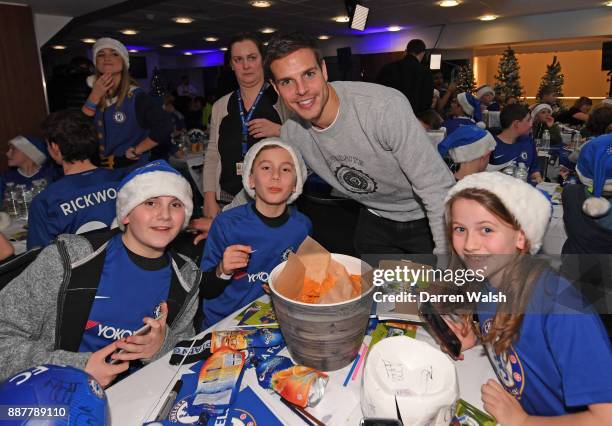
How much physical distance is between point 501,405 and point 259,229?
1.18 metres

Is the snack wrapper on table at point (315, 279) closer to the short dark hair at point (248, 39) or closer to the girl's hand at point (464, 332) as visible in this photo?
the girl's hand at point (464, 332)

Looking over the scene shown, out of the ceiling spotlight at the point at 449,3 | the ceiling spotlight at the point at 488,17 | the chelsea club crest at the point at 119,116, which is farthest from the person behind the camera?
the ceiling spotlight at the point at 488,17

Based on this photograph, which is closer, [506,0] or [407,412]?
[407,412]

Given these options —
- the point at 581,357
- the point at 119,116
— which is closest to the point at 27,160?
the point at 119,116

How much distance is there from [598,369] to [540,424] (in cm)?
18

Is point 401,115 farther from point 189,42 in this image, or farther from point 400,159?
point 189,42

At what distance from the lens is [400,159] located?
63.8 inches

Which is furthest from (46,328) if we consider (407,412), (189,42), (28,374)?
(189,42)

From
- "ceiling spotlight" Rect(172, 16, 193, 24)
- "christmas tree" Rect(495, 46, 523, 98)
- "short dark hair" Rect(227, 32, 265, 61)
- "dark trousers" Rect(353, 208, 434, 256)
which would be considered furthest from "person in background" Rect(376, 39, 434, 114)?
"christmas tree" Rect(495, 46, 523, 98)

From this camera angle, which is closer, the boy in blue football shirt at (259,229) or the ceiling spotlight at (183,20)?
the boy in blue football shirt at (259,229)

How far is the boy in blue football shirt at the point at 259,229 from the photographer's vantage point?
5.94 ft

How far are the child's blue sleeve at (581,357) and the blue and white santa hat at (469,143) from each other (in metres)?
2.46

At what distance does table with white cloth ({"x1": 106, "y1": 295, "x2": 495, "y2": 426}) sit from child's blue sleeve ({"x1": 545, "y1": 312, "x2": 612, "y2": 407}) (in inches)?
8.3

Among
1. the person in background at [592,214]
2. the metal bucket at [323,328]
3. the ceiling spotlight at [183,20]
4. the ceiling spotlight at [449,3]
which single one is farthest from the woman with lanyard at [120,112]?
the ceiling spotlight at [449,3]
